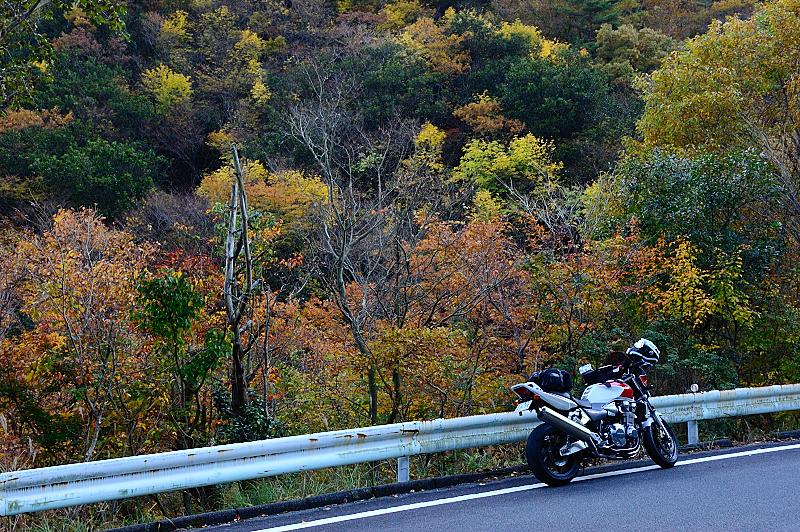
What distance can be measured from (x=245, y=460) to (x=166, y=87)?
1713 inches

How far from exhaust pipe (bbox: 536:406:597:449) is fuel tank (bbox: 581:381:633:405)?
547 mm

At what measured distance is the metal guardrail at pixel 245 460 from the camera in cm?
560

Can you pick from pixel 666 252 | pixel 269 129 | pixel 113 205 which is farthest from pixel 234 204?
pixel 269 129

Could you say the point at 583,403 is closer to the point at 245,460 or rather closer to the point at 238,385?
the point at 245,460

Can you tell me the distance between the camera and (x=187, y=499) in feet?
25.8

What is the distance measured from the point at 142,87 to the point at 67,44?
491 centimetres

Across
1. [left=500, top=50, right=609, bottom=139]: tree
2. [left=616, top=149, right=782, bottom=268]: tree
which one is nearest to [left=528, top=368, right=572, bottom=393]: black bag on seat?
[left=616, top=149, right=782, bottom=268]: tree

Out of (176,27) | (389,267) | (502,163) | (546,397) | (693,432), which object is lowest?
(693,432)

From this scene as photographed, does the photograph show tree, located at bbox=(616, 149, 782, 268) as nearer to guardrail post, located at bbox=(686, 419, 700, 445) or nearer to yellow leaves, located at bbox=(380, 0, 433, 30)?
guardrail post, located at bbox=(686, 419, 700, 445)

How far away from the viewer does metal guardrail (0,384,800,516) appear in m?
5.60

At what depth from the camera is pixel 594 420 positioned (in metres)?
7.90

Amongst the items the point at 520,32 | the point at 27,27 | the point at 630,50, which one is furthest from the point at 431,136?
the point at 27,27

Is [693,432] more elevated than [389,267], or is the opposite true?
[389,267]

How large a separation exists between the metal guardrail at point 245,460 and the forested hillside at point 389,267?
95.3 inches
